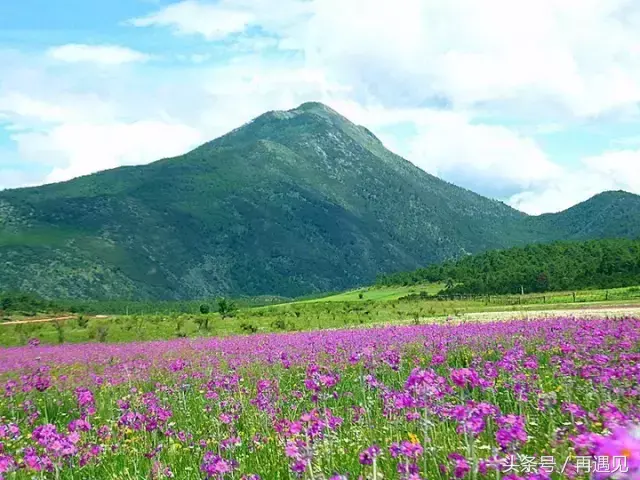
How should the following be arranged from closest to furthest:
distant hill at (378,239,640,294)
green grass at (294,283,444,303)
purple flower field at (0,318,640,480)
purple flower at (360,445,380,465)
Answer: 1. purple flower at (360,445,380,465)
2. purple flower field at (0,318,640,480)
3. distant hill at (378,239,640,294)
4. green grass at (294,283,444,303)

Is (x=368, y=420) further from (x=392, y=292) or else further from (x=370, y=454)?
(x=392, y=292)

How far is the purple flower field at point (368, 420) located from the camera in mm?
4016

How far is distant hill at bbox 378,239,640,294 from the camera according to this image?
275 ft

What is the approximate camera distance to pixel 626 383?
635 centimetres

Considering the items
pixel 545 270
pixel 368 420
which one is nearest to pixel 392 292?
pixel 545 270

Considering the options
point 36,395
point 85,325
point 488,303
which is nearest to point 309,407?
point 36,395

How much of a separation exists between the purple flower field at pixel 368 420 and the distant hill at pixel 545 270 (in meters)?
72.9

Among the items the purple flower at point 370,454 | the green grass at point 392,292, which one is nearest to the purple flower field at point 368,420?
the purple flower at point 370,454

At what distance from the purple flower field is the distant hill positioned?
7293 centimetres

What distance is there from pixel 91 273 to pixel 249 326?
14658cm

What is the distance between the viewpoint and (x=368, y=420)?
6621mm

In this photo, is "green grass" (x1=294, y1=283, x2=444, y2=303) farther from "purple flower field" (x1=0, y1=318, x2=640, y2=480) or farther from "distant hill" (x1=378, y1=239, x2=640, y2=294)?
"purple flower field" (x1=0, y1=318, x2=640, y2=480)

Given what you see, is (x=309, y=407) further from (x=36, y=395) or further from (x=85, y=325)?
(x=85, y=325)

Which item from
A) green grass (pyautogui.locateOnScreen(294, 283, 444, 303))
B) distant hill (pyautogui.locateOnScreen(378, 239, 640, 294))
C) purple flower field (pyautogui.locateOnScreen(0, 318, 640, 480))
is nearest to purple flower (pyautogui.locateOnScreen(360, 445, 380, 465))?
purple flower field (pyautogui.locateOnScreen(0, 318, 640, 480))
